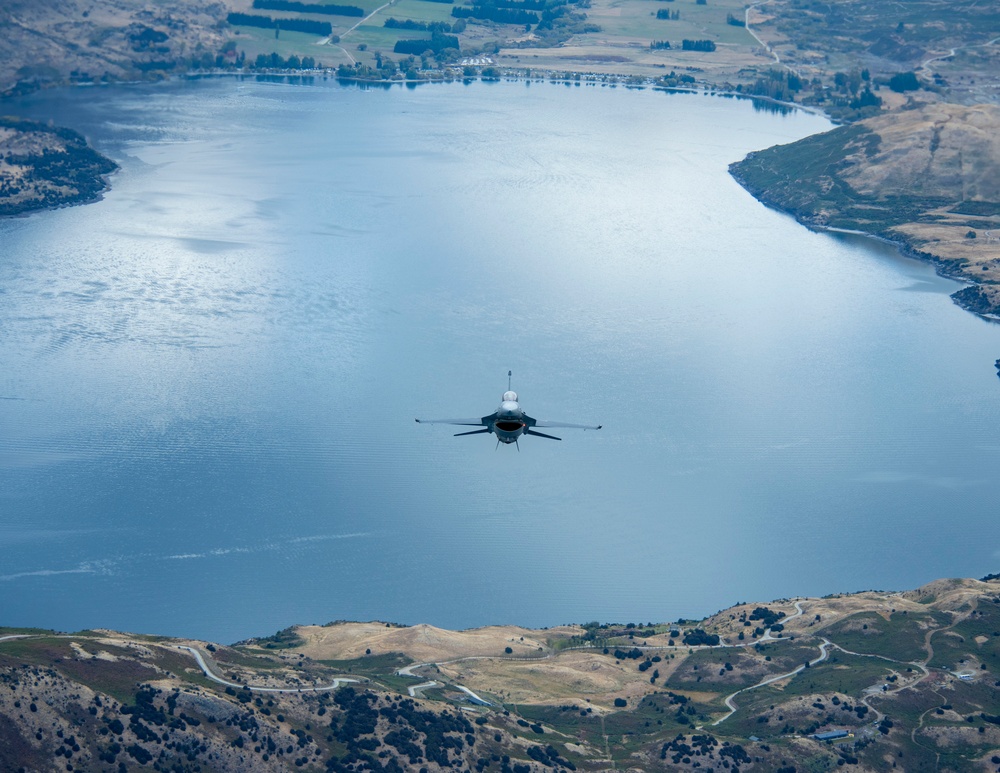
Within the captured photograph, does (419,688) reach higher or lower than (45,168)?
lower

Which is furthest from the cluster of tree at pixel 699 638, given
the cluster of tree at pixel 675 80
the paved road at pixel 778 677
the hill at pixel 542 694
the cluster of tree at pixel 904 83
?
the cluster of tree at pixel 904 83

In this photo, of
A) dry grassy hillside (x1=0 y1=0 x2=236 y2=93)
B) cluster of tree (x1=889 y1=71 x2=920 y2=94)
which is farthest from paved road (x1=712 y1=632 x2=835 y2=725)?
cluster of tree (x1=889 y1=71 x2=920 y2=94)

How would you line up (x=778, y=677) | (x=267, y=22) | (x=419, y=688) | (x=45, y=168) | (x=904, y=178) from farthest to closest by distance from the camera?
(x=267, y=22) < (x=904, y=178) < (x=45, y=168) < (x=778, y=677) < (x=419, y=688)

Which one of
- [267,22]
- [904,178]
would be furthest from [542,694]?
[267,22]

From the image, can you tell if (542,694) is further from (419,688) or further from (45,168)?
(45,168)

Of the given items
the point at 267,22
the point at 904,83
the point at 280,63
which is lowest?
the point at 904,83

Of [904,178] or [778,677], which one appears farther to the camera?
[904,178]

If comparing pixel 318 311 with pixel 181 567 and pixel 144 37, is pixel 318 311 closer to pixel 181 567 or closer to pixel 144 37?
pixel 181 567

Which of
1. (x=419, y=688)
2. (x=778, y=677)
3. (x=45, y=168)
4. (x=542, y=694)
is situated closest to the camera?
(x=419, y=688)

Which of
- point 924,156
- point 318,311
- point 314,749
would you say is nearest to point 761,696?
point 314,749
